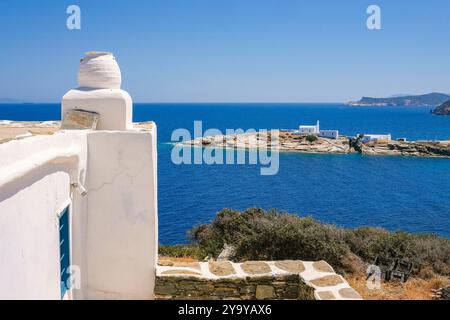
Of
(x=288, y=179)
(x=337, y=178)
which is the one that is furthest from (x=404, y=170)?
(x=288, y=179)

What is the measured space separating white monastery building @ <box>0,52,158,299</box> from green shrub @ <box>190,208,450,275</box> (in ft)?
16.7

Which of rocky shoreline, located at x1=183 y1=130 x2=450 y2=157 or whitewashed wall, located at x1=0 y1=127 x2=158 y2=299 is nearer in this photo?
whitewashed wall, located at x1=0 y1=127 x2=158 y2=299

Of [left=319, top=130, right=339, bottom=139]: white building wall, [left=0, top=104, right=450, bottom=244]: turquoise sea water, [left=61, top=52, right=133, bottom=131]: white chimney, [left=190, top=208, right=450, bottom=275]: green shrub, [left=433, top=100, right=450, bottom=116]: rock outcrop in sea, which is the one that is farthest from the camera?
[left=433, top=100, right=450, bottom=116]: rock outcrop in sea

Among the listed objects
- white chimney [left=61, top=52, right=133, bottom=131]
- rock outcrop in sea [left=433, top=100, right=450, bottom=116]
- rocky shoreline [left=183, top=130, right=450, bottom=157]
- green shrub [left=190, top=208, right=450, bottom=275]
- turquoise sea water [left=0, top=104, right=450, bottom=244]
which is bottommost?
turquoise sea water [left=0, top=104, right=450, bottom=244]

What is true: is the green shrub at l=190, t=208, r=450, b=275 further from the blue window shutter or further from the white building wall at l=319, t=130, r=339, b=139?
the white building wall at l=319, t=130, r=339, b=139

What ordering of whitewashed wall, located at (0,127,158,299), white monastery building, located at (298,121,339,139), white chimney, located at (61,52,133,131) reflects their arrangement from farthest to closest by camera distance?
1. white monastery building, located at (298,121,339,139)
2. white chimney, located at (61,52,133,131)
3. whitewashed wall, located at (0,127,158,299)

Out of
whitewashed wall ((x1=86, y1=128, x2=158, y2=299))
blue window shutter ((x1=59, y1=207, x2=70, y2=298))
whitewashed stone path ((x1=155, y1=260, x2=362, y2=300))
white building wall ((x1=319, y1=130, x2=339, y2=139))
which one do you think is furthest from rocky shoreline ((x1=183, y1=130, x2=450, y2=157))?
blue window shutter ((x1=59, y1=207, x2=70, y2=298))

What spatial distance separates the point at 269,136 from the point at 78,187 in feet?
236

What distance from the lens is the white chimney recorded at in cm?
650

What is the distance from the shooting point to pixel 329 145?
233 feet

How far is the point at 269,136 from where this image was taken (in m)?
76.1

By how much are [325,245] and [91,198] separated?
6381 millimetres

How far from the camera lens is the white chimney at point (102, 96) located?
6.50 metres
